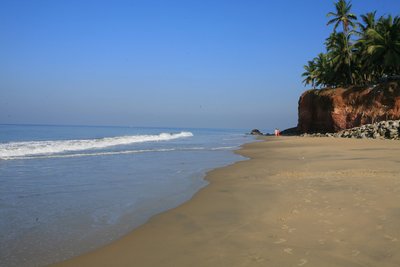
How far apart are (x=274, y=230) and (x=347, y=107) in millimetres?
35840

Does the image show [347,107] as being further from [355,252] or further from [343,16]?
[355,252]

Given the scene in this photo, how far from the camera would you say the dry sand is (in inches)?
131

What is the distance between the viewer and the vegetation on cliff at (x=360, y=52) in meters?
32.9

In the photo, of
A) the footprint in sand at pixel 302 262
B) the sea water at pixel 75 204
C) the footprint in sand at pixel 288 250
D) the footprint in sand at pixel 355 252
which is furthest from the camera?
the sea water at pixel 75 204

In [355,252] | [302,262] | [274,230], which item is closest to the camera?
[302,262]

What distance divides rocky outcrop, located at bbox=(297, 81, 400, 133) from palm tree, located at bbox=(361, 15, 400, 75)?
2.27 metres

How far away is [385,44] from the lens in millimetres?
32875

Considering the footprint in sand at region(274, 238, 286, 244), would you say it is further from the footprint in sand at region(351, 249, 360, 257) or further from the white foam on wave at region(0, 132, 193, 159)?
the white foam on wave at region(0, 132, 193, 159)

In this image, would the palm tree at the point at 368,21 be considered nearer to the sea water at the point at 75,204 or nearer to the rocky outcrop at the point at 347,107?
the rocky outcrop at the point at 347,107

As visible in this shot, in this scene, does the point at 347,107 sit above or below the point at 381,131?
above

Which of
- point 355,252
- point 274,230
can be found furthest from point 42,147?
point 355,252

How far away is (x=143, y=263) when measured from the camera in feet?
10.9

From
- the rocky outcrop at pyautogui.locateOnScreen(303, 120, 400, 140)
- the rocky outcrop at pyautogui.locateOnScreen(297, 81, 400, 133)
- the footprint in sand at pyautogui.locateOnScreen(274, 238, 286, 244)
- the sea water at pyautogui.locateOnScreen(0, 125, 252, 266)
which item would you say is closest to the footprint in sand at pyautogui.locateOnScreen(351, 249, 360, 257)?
the footprint in sand at pyautogui.locateOnScreen(274, 238, 286, 244)

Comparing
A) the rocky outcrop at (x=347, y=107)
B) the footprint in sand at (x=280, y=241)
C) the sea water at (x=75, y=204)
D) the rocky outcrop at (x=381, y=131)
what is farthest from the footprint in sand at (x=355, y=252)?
the rocky outcrop at (x=347, y=107)
